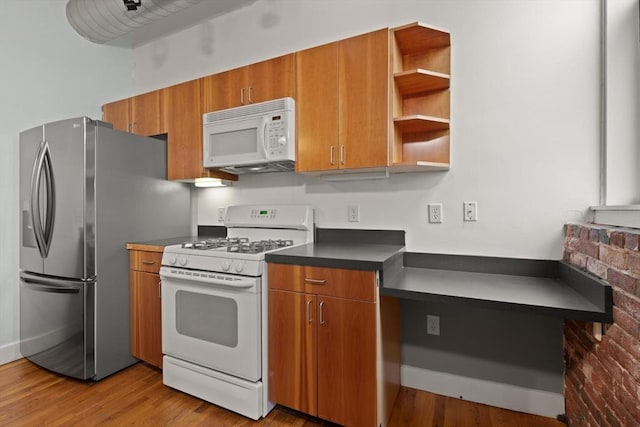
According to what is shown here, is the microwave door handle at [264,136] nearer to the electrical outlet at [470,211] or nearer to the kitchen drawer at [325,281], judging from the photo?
the kitchen drawer at [325,281]

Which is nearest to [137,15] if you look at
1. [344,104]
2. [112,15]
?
[112,15]

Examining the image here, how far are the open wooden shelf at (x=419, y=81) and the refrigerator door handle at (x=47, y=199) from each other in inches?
98.7

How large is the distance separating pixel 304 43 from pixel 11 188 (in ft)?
8.61

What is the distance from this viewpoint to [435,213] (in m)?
2.04

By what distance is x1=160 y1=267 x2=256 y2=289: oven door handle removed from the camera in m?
1.77

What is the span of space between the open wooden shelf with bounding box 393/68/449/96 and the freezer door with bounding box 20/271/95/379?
96.5 inches

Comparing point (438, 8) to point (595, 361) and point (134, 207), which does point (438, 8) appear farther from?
point (134, 207)

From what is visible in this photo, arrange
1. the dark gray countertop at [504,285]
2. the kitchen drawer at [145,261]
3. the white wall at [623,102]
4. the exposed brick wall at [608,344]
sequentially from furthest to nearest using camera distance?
the kitchen drawer at [145,261], the white wall at [623,102], the dark gray countertop at [504,285], the exposed brick wall at [608,344]

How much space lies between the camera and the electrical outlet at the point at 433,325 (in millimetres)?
2031

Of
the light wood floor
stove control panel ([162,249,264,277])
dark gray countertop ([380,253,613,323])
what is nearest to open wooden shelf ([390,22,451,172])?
dark gray countertop ([380,253,613,323])

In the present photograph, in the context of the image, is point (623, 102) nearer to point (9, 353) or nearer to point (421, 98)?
point (421, 98)

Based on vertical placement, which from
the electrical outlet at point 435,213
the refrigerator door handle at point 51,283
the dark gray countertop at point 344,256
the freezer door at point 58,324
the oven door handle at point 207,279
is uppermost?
the electrical outlet at point 435,213

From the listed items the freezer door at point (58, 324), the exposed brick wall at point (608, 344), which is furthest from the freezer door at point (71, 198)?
the exposed brick wall at point (608, 344)

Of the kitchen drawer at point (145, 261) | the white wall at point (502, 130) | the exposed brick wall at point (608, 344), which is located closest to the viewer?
the exposed brick wall at point (608, 344)
